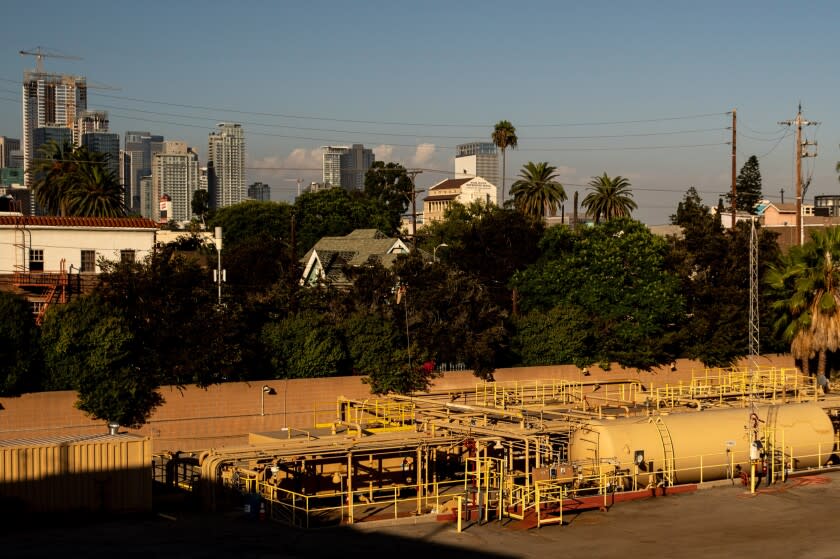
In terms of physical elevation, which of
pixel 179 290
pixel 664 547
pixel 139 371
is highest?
pixel 179 290

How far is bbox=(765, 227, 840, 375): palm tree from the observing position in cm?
5847

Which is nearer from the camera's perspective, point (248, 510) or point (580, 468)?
point (248, 510)

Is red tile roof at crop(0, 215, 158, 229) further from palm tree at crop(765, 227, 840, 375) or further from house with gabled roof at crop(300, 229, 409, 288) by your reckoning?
palm tree at crop(765, 227, 840, 375)

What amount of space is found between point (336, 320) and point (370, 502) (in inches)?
869

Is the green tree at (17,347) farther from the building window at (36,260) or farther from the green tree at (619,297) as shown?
the green tree at (619,297)

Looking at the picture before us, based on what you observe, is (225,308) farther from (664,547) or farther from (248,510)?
(664,547)

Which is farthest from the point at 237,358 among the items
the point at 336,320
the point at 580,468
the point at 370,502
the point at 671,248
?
the point at 671,248

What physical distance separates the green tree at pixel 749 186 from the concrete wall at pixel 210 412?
4220 inches

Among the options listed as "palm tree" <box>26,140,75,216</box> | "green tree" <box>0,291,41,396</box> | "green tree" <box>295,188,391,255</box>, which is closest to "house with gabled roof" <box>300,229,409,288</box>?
"palm tree" <box>26,140,75,216</box>

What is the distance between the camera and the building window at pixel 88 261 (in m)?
63.2

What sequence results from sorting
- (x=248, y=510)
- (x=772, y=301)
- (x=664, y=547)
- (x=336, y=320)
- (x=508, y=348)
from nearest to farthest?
(x=664, y=547) → (x=248, y=510) → (x=336, y=320) → (x=508, y=348) → (x=772, y=301)

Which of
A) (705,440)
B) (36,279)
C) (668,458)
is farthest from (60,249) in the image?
(705,440)

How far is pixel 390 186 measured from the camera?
577 ft

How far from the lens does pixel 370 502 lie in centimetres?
3712
